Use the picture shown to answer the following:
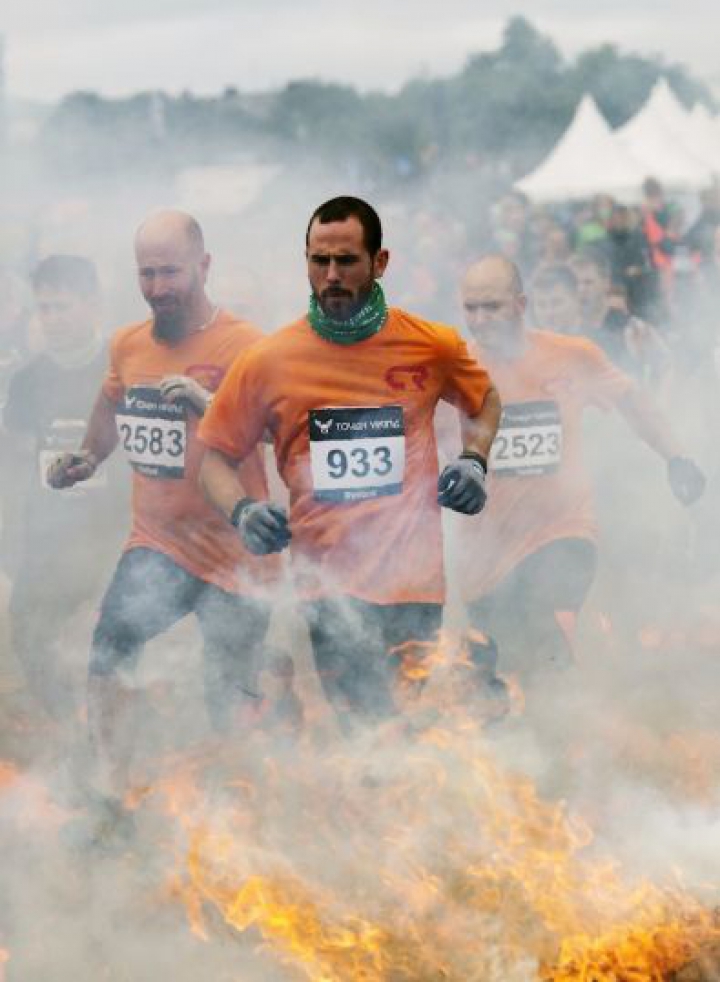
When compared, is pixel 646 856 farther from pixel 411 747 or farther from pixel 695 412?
pixel 695 412

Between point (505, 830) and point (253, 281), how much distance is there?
12.4 ft

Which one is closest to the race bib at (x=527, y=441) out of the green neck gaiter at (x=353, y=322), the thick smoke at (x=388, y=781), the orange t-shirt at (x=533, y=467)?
the orange t-shirt at (x=533, y=467)

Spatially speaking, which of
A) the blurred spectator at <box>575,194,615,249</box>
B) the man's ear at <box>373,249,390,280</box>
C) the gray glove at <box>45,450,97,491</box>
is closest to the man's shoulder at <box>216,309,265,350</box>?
the gray glove at <box>45,450,97,491</box>

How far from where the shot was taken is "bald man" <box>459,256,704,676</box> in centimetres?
554

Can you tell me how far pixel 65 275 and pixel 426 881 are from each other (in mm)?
3081

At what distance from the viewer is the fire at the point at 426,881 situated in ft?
12.5

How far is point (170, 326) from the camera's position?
5.18 m

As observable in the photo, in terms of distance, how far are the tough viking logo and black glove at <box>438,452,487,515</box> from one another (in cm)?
34

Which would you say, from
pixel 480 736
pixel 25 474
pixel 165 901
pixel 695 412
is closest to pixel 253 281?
pixel 25 474

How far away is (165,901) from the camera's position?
4262mm

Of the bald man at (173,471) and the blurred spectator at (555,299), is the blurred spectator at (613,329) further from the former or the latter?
the bald man at (173,471)

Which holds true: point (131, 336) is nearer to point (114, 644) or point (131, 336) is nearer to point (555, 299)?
point (114, 644)

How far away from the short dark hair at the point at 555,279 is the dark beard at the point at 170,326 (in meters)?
2.35

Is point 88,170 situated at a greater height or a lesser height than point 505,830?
greater
